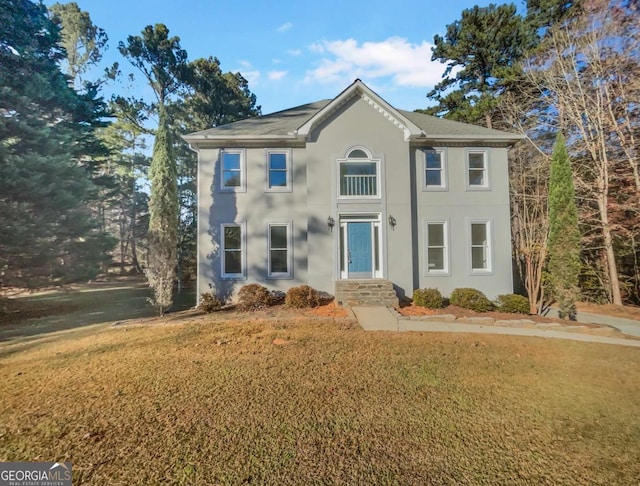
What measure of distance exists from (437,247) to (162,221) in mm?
10068

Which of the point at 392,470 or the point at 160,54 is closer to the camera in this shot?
the point at 392,470

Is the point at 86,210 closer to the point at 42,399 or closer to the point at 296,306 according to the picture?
the point at 296,306

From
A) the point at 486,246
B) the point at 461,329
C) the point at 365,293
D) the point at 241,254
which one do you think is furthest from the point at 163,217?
the point at 486,246

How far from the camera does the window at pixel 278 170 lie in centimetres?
1120

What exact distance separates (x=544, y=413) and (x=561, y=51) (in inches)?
619

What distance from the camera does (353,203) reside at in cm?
1076

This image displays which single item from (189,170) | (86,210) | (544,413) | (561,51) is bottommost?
(544,413)

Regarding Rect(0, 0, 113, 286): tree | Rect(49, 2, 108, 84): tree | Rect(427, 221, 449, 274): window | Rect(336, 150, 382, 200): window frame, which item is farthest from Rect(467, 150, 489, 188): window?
Rect(49, 2, 108, 84): tree

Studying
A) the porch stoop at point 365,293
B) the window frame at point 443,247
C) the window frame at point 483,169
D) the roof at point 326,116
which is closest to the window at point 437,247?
the window frame at point 443,247

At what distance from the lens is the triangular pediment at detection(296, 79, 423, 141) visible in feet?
34.7

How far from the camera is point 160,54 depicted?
66.9 feet

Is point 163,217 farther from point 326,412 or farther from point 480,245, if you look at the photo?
point 480,245

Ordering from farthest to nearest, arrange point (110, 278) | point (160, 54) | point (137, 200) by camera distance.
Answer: point (137, 200)
point (110, 278)
point (160, 54)

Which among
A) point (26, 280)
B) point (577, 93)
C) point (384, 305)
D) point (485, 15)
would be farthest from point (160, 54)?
point (577, 93)
